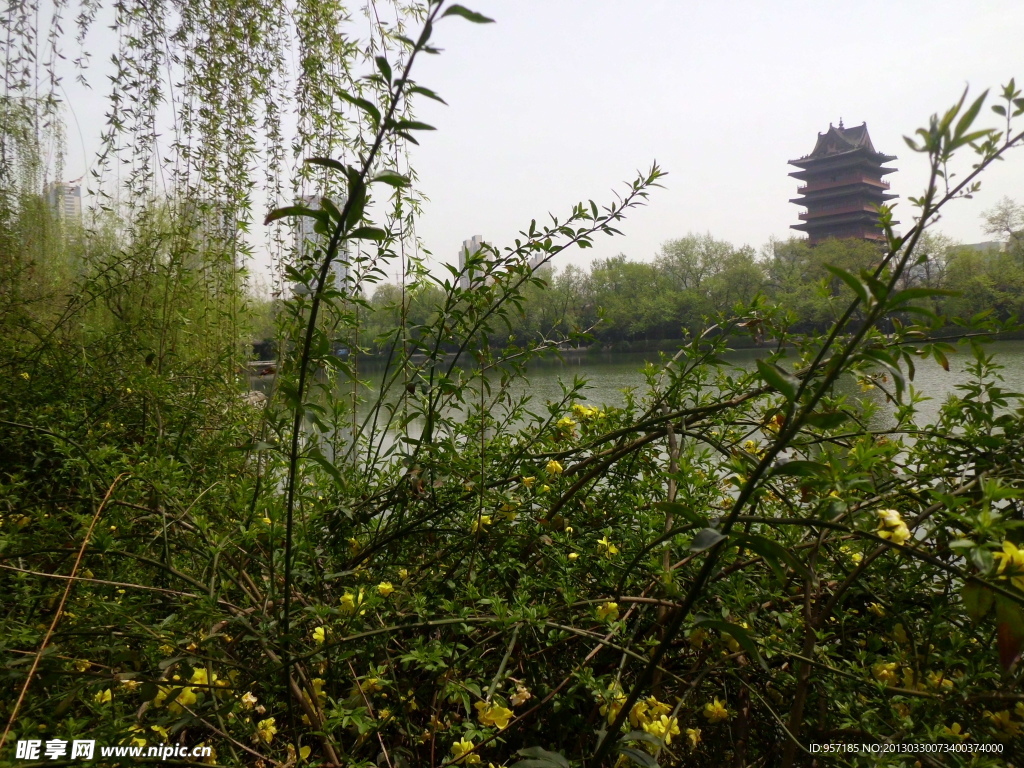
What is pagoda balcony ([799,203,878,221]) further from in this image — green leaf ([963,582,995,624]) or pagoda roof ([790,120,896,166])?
green leaf ([963,582,995,624])

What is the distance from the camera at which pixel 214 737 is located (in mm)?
812

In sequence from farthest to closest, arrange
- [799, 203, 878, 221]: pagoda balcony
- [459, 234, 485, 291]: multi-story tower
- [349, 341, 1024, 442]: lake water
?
[799, 203, 878, 221]: pagoda balcony < [349, 341, 1024, 442]: lake water < [459, 234, 485, 291]: multi-story tower

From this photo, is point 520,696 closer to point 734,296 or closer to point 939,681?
point 939,681

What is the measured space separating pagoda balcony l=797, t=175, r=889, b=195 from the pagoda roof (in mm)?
269

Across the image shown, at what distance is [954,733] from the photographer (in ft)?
2.35

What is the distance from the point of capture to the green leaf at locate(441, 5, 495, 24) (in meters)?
0.54

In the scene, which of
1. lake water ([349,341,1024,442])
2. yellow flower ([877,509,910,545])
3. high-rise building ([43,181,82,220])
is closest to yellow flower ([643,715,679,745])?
yellow flower ([877,509,910,545])

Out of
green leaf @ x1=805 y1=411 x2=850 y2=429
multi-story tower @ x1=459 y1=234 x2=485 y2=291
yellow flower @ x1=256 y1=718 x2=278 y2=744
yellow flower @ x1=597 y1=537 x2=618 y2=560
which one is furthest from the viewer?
multi-story tower @ x1=459 y1=234 x2=485 y2=291

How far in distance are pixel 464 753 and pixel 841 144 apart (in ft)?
34.2

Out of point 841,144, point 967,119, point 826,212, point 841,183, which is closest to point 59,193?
point 967,119

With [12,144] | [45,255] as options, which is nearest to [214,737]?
[12,144]

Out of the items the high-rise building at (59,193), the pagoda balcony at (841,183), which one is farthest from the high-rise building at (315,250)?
the pagoda balcony at (841,183)

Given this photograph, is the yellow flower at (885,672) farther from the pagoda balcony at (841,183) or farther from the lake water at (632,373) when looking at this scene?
the pagoda balcony at (841,183)

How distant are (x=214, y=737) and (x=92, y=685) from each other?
0.60 feet
